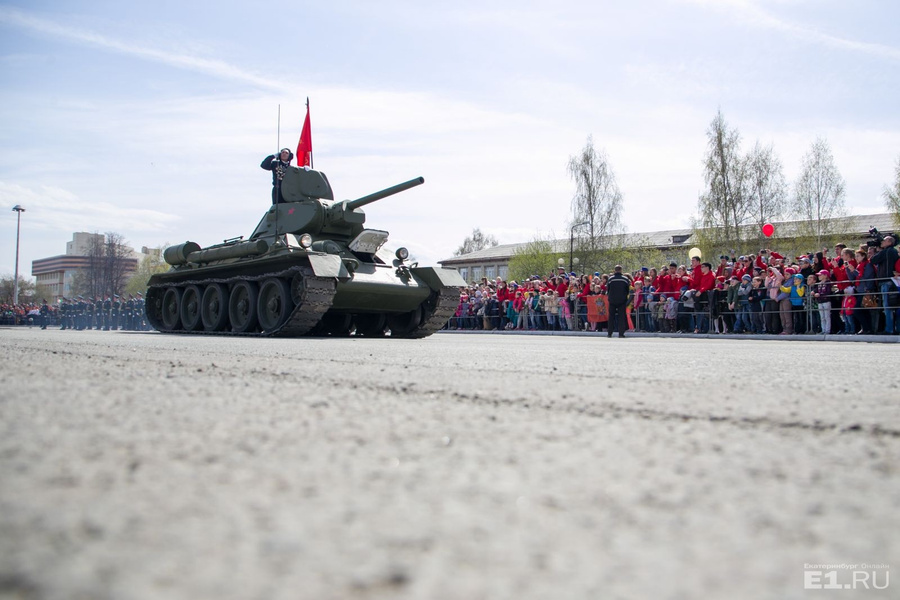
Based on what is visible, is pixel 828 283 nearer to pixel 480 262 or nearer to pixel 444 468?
pixel 444 468

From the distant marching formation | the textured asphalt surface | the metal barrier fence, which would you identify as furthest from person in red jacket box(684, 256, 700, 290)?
the distant marching formation

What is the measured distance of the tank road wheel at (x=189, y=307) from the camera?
783 inches

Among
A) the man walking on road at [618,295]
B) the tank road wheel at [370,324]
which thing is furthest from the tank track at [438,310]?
the man walking on road at [618,295]

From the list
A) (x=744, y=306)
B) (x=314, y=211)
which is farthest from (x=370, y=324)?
(x=744, y=306)

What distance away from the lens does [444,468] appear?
79.3 inches

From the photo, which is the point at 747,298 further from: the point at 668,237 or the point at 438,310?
the point at 668,237

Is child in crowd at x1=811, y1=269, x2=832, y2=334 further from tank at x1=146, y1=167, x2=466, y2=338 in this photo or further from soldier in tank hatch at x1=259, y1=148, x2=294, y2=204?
soldier in tank hatch at x1=259, y1=148, x2=294, y2=204

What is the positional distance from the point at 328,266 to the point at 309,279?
0.48 metres

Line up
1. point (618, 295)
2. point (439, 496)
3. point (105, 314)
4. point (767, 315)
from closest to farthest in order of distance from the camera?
point (439, 496) → point (767, 315) → point (618, 295) → point (105, 314)

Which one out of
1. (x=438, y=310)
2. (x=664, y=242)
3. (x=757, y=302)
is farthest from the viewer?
(x=664, y=242)

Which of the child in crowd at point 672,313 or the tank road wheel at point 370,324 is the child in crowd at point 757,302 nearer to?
the child in crowd at point 672,313

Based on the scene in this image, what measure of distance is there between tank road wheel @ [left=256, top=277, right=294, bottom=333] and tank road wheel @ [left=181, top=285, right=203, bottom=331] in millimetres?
3632

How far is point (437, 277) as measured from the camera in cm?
1691

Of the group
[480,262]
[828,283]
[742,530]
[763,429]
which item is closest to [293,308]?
[828,283]
